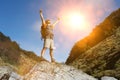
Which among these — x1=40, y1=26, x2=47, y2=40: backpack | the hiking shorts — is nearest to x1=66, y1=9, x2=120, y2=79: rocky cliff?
the hiking shorts

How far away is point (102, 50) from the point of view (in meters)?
21.8

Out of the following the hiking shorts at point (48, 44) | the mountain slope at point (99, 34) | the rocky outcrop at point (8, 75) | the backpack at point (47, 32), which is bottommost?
the rocky outcrop at point (8, 75)

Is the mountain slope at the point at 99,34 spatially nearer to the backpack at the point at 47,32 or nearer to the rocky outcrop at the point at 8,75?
the backpack at the point at 47,32

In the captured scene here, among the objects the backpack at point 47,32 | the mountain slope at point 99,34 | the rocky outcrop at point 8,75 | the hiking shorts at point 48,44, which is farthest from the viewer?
the mountain slope at point 99,34

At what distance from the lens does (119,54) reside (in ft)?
64.6

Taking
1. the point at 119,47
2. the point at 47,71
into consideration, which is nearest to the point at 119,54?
the point at 119,47

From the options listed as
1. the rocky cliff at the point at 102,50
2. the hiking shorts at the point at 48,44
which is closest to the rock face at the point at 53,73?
the hiking shorts at the point at 48,44

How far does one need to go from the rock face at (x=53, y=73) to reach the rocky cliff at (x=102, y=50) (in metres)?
3.66

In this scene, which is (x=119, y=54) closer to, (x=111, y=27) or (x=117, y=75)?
(x=117, y=75)

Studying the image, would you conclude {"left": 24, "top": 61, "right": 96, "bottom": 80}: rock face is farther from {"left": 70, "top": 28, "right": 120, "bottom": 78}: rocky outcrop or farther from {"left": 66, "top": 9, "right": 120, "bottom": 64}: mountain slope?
{"left": 66, "top": 9, "right": 120, "bottom": 64}: mountain slope

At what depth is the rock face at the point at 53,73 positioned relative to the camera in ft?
48.3

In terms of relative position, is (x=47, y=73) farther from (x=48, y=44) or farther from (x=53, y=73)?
(x=48, y=44)

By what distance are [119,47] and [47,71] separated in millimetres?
7340

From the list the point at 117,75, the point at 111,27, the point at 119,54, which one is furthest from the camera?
the point at 111,27
